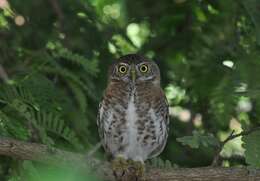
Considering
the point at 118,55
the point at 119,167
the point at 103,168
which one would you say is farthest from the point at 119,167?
the point at 118,55

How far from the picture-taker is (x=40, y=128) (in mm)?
3033

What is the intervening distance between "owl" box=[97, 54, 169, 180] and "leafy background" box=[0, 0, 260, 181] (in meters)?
0.13

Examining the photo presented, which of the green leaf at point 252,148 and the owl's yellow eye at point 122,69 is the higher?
the owl's yellow eye at point 122,69

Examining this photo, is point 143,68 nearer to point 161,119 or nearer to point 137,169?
point 161,119

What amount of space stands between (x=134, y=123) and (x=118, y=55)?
948 millimetres

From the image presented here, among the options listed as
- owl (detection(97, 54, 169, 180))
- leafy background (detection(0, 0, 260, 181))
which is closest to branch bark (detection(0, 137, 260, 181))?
leafy background (detection(0, 0, 260, 181))

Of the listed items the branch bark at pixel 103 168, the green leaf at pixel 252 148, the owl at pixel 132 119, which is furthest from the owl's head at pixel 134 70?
the green leaf at pixel 252 148

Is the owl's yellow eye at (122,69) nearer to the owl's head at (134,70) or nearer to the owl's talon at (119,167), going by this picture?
the owl's head at (134,70)

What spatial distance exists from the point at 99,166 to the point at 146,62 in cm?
130

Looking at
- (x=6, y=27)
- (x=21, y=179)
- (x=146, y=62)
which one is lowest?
(x=21, y=179)

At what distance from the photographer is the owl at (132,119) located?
4.03 metres

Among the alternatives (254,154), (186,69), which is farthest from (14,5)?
(254,154)

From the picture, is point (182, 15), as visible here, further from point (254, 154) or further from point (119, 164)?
point (254, 154)

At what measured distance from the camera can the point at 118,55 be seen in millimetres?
4801
